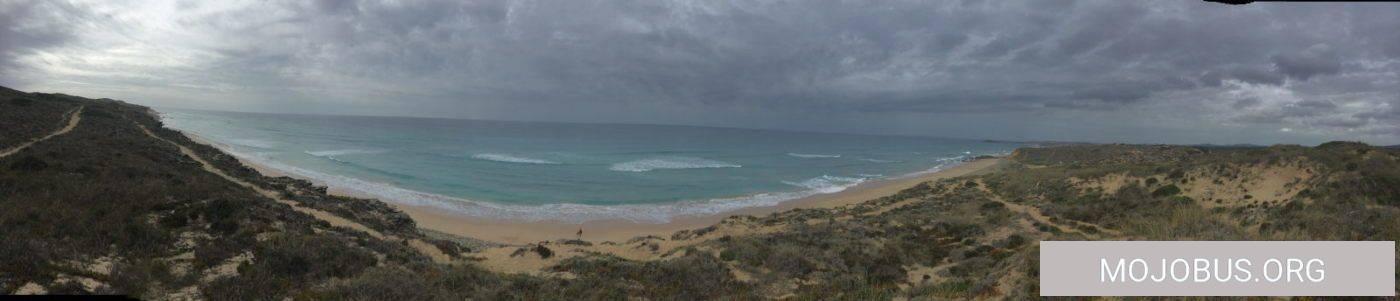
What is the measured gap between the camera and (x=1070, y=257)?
6.25 metres

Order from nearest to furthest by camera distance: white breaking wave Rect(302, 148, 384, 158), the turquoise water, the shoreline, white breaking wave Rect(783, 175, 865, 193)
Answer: the shoreline, the turquoise water, white breaking wave Rect(783, 175, 865, 193), white breaking wave Rect(302, 148, 384, 158)

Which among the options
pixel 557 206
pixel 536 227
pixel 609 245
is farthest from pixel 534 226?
pixel 609 245

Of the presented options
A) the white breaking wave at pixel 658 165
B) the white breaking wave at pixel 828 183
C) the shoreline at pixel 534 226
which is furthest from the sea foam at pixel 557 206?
the white breaking wave at pixel 658 165

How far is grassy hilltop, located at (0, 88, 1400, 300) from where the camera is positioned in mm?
9539

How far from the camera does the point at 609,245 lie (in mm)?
19281

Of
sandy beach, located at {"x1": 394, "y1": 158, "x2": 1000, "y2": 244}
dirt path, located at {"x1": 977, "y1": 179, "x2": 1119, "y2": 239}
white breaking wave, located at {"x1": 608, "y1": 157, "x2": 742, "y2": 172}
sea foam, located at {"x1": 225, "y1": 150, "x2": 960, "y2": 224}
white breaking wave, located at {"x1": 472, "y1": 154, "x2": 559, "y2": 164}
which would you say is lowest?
sandy beach, located at {"x1": 394, "y1": 158, "x2": 1000, "y2": 244}

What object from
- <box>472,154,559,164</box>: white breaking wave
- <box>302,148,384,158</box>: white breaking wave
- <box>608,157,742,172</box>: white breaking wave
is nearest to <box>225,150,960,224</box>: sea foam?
<box>302,148,384,158</box>: white breaking wave

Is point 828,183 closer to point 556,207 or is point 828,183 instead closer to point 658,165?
point 658,165

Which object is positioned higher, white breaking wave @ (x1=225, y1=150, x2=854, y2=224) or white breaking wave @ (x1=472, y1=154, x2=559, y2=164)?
white breaking wave @ (x1=472, y1=154, x2=559, y2=164)

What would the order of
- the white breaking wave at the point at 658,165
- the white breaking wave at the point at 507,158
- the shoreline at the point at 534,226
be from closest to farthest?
the shoreline at the point at 534,226 < the white breaking wave at the point at 658,165 < the white breaking wave at the point at 507,158

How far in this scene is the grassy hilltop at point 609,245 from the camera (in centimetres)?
954

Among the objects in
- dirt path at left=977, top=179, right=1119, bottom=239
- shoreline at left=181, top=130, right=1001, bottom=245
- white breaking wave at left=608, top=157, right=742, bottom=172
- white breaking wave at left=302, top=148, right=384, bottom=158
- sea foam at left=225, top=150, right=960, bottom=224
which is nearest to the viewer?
dirt path at left=977, top=179, right=1119, bottom=239

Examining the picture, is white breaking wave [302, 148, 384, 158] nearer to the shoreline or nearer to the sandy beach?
the shoreline

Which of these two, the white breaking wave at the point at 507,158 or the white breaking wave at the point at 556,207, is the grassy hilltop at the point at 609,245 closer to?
the white breaking wave at the point at 556,207
